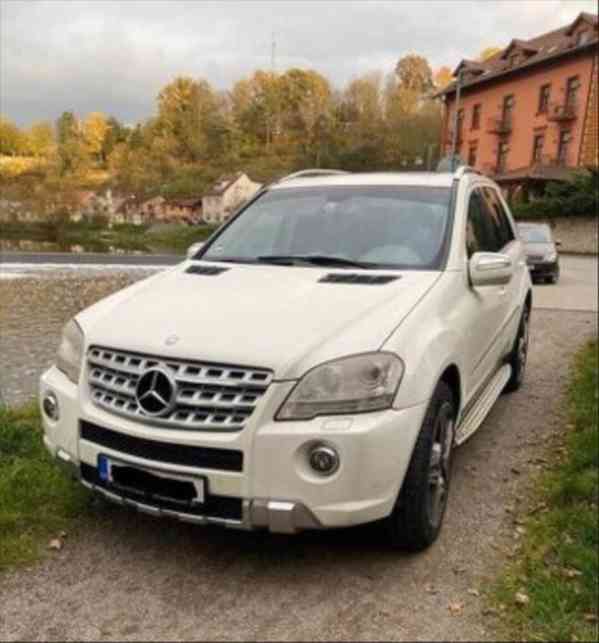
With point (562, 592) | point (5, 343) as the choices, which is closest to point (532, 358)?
point (562, 592)

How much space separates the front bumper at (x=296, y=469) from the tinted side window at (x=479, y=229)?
1.72m

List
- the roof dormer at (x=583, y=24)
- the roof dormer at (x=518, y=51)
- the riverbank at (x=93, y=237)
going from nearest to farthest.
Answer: the riverbank at (x=93, y=237), the roof dormer at (x=583, y=24), the roof dormer at (x=518, y=51)

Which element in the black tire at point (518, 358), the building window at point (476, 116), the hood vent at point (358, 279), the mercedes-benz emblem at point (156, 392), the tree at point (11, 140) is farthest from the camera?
the building window at point (476, 116)

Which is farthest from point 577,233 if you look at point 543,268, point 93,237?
point 93,237

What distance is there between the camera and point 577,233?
35.5 m

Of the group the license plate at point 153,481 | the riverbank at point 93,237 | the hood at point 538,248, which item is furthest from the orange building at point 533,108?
the license plate at point 153,481

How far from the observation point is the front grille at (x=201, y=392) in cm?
259

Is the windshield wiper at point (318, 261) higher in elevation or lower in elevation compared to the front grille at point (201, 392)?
higher

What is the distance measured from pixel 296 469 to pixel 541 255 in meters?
14.5

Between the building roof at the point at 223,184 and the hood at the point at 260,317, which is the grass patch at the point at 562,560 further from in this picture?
the building roof at the point at 223,184

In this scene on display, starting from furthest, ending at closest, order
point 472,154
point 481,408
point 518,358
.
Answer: point 472,154 → point 518,358 → point 481,408

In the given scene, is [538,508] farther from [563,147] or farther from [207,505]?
[563,147]

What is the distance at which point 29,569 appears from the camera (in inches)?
119

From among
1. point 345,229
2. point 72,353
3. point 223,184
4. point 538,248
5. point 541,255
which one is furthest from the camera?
point 223,184
